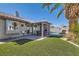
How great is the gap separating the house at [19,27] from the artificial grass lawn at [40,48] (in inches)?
17.9

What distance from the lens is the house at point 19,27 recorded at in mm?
12945

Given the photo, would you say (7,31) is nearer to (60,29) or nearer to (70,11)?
(60,29)

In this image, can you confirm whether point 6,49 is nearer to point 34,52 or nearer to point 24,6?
point 34,52

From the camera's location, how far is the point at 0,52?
12398mm

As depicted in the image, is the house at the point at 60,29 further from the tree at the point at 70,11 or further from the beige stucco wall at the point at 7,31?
the beige stucco wall at the point at 7,31

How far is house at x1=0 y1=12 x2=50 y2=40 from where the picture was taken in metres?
12.9

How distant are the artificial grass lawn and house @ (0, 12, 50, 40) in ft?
1.49

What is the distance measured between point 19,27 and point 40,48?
55.0 inches

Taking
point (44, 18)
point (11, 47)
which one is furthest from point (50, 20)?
point (11, 47)

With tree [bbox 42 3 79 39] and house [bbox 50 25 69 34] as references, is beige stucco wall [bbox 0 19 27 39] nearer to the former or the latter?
house [bbox 50 25 69 34]

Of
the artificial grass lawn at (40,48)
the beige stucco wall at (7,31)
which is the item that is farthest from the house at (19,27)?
the artificial grass lawn at (40,48)

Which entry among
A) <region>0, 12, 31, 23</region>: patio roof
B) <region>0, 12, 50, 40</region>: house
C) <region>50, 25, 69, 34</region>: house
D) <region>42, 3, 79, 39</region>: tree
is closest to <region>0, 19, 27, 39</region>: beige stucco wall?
<region>0, 12, 50, 40</region>: house

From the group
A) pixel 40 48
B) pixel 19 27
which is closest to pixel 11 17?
pixel 19 27

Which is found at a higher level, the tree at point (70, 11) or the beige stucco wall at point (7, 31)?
the tree at point (70, 11)
